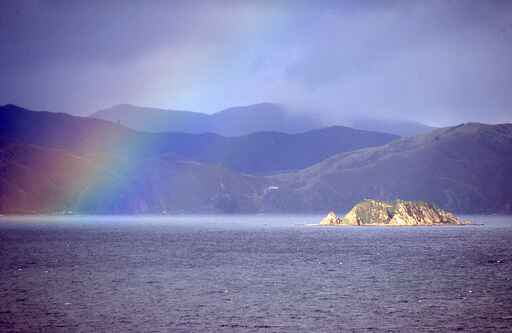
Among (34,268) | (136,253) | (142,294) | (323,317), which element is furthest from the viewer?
(136,253)

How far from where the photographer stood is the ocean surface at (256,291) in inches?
2452

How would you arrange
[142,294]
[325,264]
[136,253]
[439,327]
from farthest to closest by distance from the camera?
[136,253] → [325,264] → [142,294] → [439,327]

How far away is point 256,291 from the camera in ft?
278

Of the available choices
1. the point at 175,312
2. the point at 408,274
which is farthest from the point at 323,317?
→ the point at 408,274

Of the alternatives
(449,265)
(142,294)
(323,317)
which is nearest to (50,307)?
(142,294)

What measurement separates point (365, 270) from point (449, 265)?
20.0m

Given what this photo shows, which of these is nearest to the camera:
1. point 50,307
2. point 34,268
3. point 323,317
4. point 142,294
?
point 323,317

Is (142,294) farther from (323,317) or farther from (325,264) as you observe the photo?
(325,264)

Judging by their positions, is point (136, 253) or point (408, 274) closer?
point (408, 274)

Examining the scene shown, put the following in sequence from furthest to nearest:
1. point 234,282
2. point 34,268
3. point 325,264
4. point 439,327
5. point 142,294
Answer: point 325,264
point 34,268
point 234,282
point 142,294
point 439,327

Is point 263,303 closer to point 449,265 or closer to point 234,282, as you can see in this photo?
point 234,282

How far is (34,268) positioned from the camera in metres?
114

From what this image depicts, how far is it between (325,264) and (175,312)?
196 ft

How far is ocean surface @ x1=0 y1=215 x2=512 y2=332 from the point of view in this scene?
62281mm
